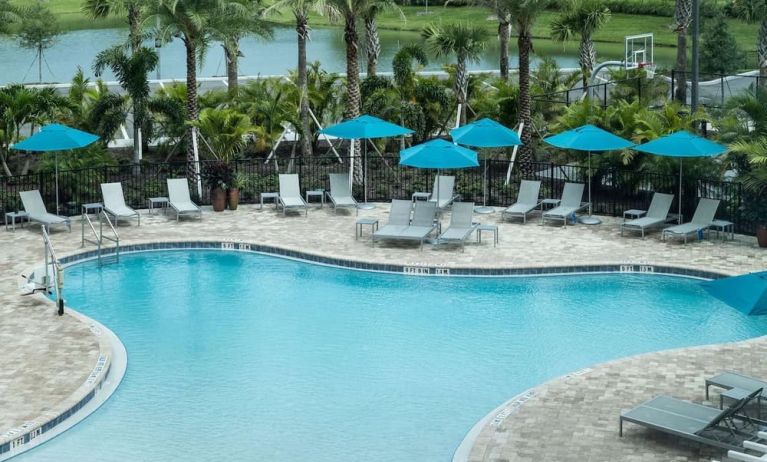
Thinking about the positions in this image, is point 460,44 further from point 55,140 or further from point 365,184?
point 55,140

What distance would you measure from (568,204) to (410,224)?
3.72 m

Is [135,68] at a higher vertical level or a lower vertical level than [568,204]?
higher

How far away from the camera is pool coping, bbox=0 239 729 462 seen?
13359mm

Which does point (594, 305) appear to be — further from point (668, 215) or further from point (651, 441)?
point (651, 441)

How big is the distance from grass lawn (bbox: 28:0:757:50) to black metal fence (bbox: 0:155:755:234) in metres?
33.0

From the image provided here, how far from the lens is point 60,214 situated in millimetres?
25609

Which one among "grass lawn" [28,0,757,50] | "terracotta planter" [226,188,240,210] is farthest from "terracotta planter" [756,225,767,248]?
"grass lawn" [28,0,757,50]

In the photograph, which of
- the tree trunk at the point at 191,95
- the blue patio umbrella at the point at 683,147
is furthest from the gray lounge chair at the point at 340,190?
the blue patio umbrella at the point at 683,147

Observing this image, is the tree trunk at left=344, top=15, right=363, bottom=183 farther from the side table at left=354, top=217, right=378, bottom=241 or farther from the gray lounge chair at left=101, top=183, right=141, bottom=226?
the gray lounge chair at left=101, top=183, right=141, bottom=226

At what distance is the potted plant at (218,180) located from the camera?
25.8m

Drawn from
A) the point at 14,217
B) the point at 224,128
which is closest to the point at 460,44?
the point at 224,128

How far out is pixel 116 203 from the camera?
80.8 feet

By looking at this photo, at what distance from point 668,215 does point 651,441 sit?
458 inches

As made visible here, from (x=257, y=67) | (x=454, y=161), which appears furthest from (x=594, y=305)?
(x=257, y=67)
